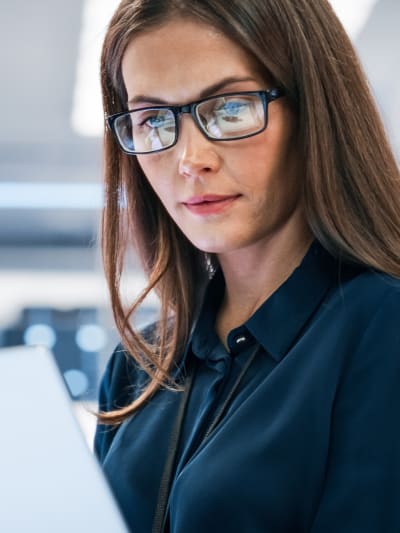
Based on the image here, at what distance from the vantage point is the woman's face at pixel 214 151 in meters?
1.10

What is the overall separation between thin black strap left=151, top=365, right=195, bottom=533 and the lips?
0.30 m

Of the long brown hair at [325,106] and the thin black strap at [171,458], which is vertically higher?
the long brown hair at [325,106]

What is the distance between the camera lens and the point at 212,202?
1.15 m

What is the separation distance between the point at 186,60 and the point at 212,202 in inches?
7.7

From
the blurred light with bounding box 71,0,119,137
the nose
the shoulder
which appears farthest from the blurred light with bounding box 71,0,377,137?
the shoulder

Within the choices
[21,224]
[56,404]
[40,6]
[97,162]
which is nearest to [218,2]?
[56,404]

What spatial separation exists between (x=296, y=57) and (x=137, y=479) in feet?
2.11

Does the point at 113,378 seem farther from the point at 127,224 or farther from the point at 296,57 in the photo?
the point at 296,57

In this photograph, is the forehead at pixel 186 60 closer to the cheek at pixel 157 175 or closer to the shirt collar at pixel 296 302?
the cheek at pixel 157 175

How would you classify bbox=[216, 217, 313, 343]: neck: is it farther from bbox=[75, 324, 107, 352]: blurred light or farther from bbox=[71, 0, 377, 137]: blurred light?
bbox=[75, 324, 107, 352]: blurred light

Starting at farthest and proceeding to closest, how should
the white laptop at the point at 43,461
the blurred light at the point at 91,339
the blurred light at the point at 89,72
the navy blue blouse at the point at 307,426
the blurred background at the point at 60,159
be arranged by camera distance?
the blurred light at the point at 91,339 → the blurred background at the point at 60,159 → the blurred light at the point at 89,72 → the navy blue blouse at the point at 307,426 → the white laptop at the point at 43,461

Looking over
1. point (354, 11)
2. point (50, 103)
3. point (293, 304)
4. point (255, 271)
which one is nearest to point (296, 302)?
point (293, 304)

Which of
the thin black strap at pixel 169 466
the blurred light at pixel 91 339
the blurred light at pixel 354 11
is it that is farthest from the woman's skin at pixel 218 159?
the blurred light at pixel 91 339

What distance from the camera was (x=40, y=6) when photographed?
3.14 metres
